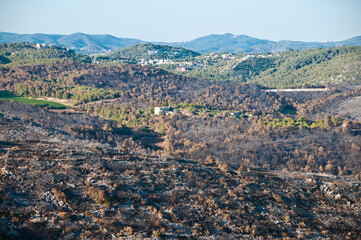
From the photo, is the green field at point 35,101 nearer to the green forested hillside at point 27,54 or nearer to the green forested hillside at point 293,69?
the green forested hillside at point 27,54

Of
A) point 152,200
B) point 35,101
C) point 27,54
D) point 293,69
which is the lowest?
point 152,200

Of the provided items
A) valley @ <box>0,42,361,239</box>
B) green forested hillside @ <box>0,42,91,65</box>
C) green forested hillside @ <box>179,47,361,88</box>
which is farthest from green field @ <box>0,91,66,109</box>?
green forested hillside @ <box>179,47,361,88</box>

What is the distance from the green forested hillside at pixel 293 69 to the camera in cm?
12005

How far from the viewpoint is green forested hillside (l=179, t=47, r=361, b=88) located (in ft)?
394

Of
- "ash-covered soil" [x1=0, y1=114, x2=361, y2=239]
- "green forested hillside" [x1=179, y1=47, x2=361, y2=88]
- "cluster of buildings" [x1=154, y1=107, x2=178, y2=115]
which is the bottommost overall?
"cluster of buildings" [x1=154, y1=107, x2=178, y2=115]

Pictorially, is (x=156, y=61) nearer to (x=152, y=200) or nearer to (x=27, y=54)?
(x=27, y=54)

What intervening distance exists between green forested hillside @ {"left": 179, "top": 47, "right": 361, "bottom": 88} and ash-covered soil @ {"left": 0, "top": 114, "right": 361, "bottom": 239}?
350ft

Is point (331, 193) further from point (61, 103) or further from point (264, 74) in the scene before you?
point (264, 74)

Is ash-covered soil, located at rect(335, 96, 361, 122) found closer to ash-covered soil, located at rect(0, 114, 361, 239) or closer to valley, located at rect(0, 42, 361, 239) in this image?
valley, located at rect(0, 42, 361, 239)

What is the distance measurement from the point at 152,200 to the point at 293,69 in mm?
152565

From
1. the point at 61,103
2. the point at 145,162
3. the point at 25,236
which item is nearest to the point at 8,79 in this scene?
the point at 61,103

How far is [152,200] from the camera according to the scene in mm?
15703

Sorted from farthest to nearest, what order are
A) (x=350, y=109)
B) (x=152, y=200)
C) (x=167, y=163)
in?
(x=350, y=109)
(x=167, y=163)
(x=152, y=200)

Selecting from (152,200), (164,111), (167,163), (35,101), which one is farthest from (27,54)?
(152,200)
